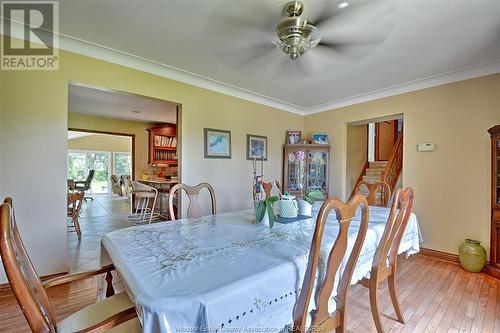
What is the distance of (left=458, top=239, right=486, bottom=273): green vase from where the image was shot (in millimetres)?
2643

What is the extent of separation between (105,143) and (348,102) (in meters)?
10.1

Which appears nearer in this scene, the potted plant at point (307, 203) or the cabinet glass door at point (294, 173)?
the potted plant at point (307, 203)

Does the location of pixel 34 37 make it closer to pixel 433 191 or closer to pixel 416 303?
pixel 416 303

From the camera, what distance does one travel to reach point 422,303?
6.70 feet

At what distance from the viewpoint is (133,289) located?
850mm

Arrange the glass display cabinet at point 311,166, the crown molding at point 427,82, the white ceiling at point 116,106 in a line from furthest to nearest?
the glass display cabinet at point 311,166
the white ceiling at point 116,106
the crown molding at point 427,82

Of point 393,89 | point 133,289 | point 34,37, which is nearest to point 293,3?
point 133,289

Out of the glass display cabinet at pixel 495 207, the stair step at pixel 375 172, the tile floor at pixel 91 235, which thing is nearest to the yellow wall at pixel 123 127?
the tile floor at pixel 91 235

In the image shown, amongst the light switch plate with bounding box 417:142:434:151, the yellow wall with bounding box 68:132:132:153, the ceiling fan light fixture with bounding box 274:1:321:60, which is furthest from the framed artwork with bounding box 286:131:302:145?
the yellow wall with bounding box 68:132:132:153

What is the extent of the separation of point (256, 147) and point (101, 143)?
8977 millimetres

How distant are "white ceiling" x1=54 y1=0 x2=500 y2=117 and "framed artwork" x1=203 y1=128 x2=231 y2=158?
69cm

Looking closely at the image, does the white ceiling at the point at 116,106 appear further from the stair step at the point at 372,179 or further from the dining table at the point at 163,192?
the stair step at the point at 372,179

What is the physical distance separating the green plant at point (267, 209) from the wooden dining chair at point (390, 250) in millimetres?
716

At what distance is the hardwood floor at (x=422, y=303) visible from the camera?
1743 millimetres
